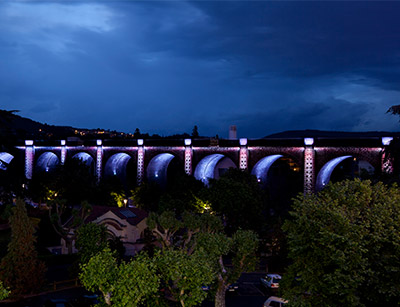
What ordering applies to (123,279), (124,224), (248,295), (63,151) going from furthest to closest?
(63,151) < (124,224) < (248,295) < (123,279)

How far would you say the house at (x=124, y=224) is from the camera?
41906 mm

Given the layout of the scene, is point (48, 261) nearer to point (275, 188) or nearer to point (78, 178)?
point (78, 178)

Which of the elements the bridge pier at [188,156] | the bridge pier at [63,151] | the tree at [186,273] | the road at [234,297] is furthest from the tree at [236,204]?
the bridge pier at [63,151]

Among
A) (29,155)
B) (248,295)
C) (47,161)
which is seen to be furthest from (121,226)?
(47,161)

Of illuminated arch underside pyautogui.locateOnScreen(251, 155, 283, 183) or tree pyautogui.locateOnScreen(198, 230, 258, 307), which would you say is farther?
illuminated arch underside pyautogui.locateOnScreen(251, 155, 283, 183)

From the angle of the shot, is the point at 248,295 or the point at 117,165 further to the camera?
the point at 117,165

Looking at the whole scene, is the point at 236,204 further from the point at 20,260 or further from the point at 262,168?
the point at 20,260

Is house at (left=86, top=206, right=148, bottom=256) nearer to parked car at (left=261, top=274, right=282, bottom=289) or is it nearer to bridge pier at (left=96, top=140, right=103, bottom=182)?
parked car at (left=261, top=274, right=282, bottom=289)

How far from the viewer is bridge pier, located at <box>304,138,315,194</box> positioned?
5131cm

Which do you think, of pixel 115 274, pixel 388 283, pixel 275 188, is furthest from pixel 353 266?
pixel 275 188

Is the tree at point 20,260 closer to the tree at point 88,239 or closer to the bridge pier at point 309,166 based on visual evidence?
the tree at point 88,239

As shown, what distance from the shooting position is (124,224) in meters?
42.8

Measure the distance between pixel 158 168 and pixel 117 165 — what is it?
26.2 ft

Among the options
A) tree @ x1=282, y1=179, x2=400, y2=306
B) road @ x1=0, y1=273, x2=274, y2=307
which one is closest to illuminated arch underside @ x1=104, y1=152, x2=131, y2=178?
road @ x1=0, y1=273, x2=274, y2=307
